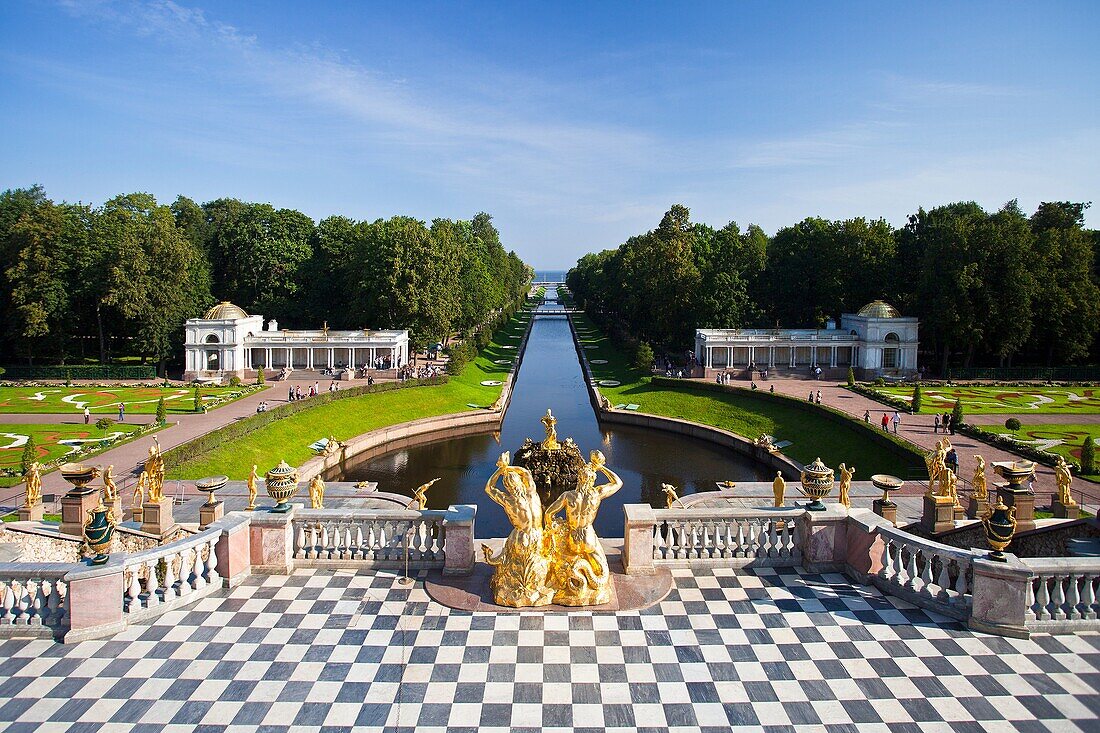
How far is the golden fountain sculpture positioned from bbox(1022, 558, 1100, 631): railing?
6.09 m

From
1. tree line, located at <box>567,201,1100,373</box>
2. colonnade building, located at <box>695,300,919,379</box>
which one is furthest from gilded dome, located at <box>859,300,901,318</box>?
tree line, located at <box>567,201,1100,373</box>

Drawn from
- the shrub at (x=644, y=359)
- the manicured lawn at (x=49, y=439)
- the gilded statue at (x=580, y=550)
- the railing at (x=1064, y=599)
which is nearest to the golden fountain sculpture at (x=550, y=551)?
the gilded statue at (x=580, y=550)

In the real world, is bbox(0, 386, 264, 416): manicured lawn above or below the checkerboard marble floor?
below

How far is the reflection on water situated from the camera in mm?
33812

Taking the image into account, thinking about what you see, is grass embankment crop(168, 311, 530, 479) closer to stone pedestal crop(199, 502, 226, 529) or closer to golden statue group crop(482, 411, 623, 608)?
stone pedestal crop(199, 502, 226, 529)

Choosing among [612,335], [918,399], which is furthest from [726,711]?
[612,335]

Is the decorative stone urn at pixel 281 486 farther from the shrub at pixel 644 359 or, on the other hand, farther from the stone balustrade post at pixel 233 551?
the shrub at pixel 644 359

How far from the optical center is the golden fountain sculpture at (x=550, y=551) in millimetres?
11820

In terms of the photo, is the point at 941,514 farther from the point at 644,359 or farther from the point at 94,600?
the point at 644,359

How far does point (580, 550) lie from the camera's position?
1205cm

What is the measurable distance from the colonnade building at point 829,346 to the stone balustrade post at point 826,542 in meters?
51.3

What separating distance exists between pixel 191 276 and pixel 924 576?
68.6 metres

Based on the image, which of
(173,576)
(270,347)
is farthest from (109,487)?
(270,347)

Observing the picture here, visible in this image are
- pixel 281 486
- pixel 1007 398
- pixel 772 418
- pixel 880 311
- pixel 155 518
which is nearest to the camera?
pixel 281 486
